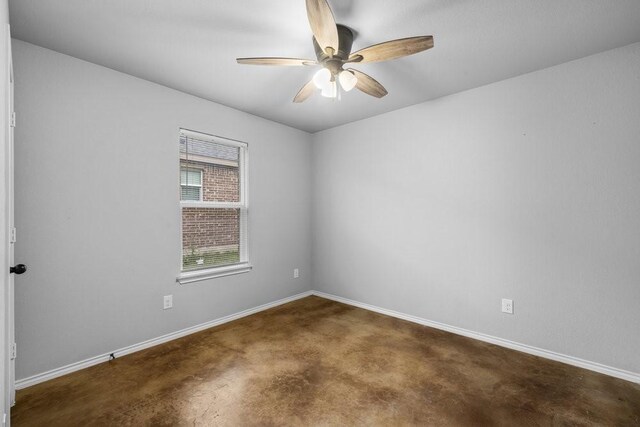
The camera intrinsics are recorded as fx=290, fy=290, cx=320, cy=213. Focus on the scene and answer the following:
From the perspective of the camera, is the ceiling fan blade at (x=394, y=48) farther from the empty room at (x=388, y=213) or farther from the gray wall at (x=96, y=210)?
the gray wall at (x=96, y=210)

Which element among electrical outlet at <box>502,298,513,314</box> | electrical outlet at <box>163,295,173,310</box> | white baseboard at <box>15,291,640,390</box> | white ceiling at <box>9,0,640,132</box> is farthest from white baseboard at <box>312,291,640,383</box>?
white ceiling at <box>9,0,640,132</box>

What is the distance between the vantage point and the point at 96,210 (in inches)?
93.7

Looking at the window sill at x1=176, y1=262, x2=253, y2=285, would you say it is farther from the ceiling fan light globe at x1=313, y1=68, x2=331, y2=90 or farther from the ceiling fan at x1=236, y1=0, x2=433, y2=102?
the ceiling fan light globe at x1=313, y1=68, x2=331, y2=90

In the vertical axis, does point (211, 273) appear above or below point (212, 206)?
below

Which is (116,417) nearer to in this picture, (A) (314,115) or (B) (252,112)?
(B) (252,112)

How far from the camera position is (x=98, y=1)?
1.72 metres

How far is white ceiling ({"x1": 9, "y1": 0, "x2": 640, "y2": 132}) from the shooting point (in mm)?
1756

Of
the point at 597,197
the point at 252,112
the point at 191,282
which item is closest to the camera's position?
the point at 597,197

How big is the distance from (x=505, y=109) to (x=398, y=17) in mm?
→ 1476

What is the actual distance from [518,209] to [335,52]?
2088 mm

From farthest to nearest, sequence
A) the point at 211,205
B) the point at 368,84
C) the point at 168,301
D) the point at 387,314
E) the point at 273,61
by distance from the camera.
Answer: the point at 387,314 < the point at 211,205 < the point at 168,301 < the point at 368,84 < the point at 273,61

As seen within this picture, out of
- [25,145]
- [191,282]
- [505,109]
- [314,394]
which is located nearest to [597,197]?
[505,109]

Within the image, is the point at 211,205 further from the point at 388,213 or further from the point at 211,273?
the point at 388,213

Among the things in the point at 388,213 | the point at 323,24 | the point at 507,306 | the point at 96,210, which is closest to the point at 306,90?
the point at 323,24
